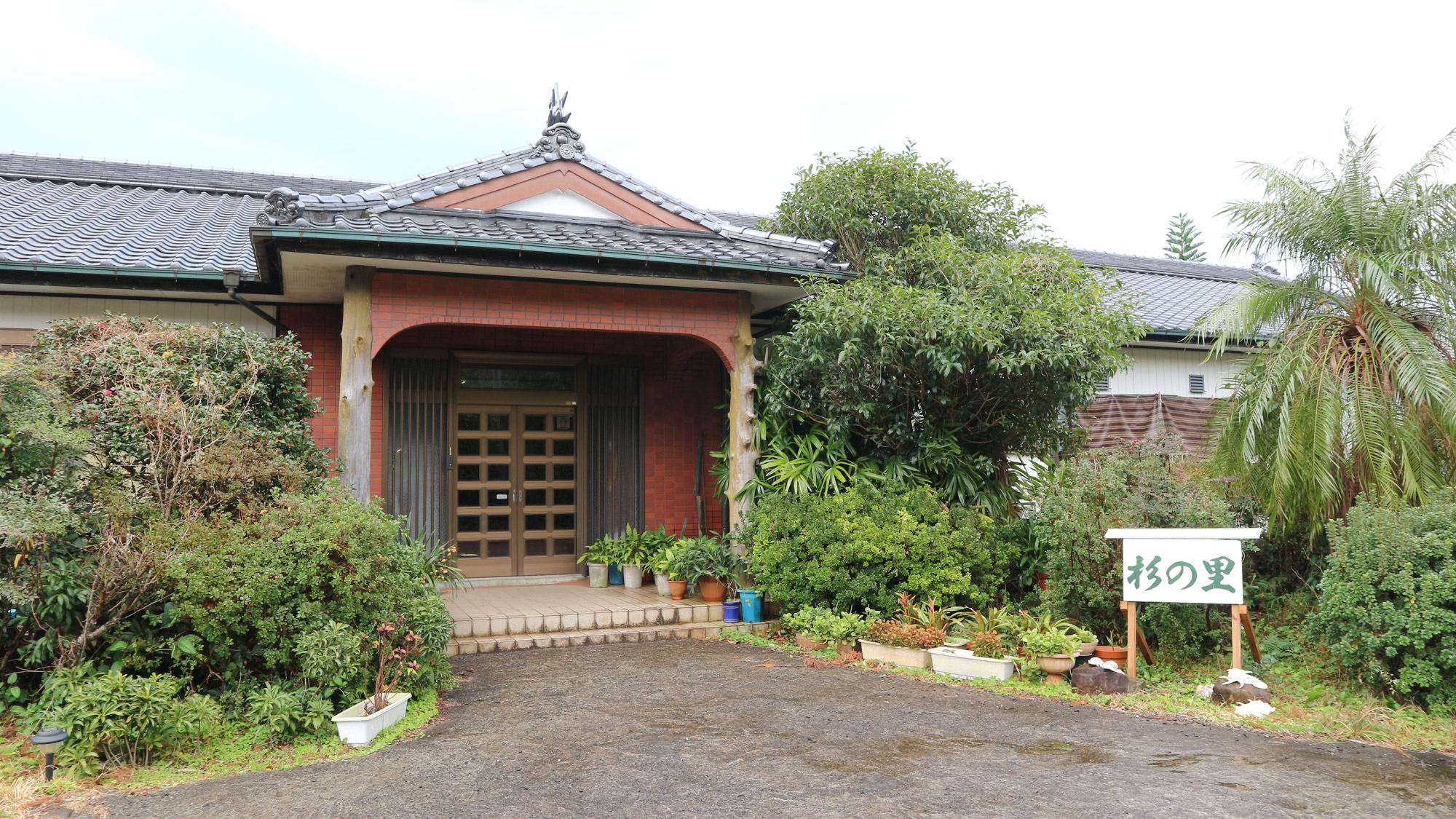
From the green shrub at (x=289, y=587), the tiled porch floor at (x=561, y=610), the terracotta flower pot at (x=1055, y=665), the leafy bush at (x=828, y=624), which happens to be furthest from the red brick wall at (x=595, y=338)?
the terracotta flower pot at (x=1055, y=665)

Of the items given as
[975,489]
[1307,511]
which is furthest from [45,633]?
[1307,511]

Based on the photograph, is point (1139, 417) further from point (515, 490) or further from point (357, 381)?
point (357, 381)

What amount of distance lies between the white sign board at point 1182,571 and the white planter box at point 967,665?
96cm

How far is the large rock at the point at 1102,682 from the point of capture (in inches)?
223

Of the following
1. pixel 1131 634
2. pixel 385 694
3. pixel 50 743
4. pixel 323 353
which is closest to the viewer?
pixel 50 743

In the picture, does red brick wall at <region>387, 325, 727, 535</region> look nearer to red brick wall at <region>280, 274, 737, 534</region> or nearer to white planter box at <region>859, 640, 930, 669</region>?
red brick wall at <region>280, 274, 737, 534</region>

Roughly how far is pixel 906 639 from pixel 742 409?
2652 millimetres

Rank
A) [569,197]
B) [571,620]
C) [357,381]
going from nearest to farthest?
[357,381], [571,620], [569,197]

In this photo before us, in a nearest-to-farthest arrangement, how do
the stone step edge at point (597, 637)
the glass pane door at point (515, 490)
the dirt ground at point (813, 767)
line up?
the dirt ground at point (813, 767)
the stone step edge at point (597, 637)
the glass pane door at point (515, 490)

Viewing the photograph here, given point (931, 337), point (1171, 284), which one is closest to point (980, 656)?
point (931, 337)

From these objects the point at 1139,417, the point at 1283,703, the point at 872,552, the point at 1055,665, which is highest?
the point at 1139,417

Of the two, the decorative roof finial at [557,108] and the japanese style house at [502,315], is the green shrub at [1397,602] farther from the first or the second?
the decorative roof finial at [557,108]

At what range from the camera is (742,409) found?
822 cm

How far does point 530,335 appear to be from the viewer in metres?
9.68
